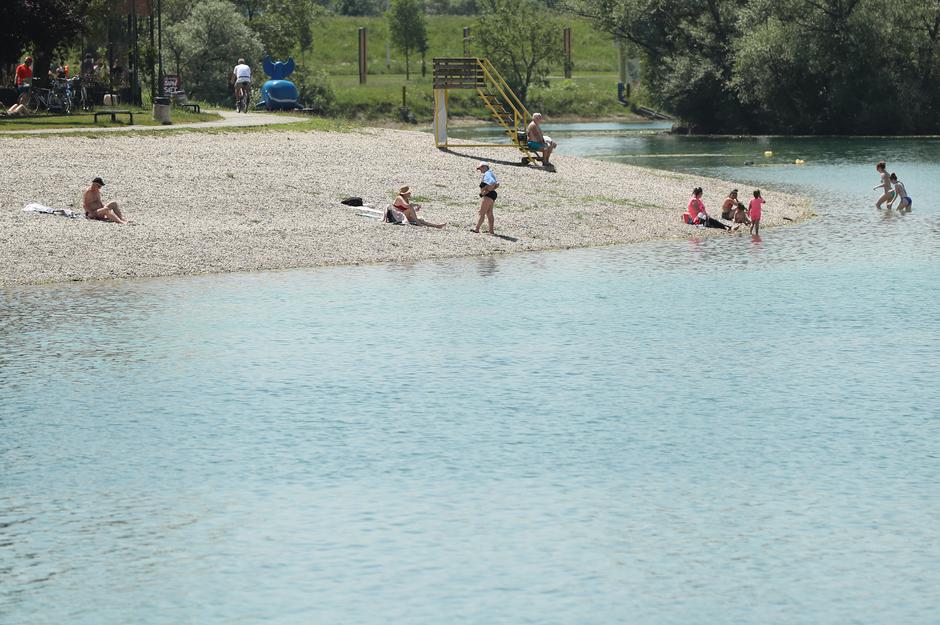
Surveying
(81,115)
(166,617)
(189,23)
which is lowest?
(166,617)

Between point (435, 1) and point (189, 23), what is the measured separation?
94.3 metres

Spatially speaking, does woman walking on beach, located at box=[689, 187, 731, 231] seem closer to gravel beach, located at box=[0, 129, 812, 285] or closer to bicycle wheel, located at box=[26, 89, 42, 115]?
gravel beach, located at box=[0, 129, 812, 285]

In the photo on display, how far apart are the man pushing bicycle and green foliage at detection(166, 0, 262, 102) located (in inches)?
949

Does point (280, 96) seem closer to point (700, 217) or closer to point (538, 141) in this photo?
point (538, 141)

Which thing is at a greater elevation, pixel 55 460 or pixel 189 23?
pixel 189 23

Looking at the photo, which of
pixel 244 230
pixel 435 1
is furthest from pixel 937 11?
pixel 435 1

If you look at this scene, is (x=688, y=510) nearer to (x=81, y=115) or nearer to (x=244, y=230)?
(x=244, y=230)

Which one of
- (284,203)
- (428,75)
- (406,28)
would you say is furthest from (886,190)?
(406,28)

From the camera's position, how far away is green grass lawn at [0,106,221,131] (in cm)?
5019

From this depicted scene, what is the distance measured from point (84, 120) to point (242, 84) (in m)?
13.6

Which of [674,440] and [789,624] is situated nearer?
[789,624]

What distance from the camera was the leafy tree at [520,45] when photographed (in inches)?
4919

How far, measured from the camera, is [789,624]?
534 inches

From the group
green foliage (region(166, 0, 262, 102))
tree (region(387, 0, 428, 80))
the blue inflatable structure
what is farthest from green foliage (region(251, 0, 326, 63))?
the blue inflatable structure
